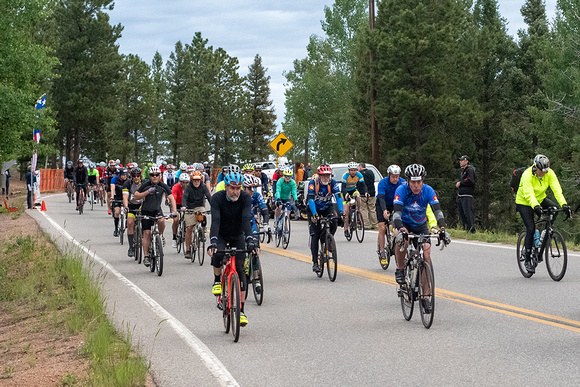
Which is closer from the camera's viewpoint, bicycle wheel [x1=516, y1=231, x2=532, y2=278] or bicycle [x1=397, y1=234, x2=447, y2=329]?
bicycle [x1=397, y1=234, x2=447, y2=329]

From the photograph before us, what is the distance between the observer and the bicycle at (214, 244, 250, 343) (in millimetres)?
8398

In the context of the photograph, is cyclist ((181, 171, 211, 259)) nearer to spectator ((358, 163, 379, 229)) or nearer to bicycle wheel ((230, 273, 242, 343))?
spectator ((358, 163, 379, 229))

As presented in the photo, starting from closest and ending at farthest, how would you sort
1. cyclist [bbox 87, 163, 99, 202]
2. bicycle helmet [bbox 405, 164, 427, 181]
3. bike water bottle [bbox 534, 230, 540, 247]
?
bicycle helmet [bbox 405, 164, 427, 181] → bike water bottle [bbox 534, 230, 540, 247] → cyclist [bbox 87, 163, 99, 202]

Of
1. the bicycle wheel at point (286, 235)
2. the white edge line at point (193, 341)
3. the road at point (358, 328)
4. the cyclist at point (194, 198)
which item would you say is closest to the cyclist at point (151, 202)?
the road at point (358, 328)

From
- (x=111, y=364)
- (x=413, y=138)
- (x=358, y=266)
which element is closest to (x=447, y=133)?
(x=413, y=138)

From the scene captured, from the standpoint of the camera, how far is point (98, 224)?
26438 millimetres

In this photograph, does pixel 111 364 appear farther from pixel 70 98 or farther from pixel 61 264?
pixel 70 98

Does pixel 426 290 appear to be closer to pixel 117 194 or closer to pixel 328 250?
pixel 328 250

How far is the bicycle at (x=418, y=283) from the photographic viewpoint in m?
8.68

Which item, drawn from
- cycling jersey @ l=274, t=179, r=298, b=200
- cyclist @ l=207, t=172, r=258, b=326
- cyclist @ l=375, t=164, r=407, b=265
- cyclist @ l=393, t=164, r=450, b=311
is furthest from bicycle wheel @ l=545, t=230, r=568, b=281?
cycling jersey @ l=274, t=179, r=298, b=200

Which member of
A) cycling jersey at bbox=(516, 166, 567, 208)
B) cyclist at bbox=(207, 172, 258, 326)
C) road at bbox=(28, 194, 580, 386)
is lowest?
road at bbox=(28, 194, 580, 386)

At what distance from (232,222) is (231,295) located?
1.10 m

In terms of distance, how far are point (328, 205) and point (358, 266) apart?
1.99 m

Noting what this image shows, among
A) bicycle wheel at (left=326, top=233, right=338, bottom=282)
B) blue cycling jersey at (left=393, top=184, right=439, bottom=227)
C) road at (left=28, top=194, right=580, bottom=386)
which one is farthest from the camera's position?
bicycle wheel at (left=326, top=233, right=338, bottom=282)
